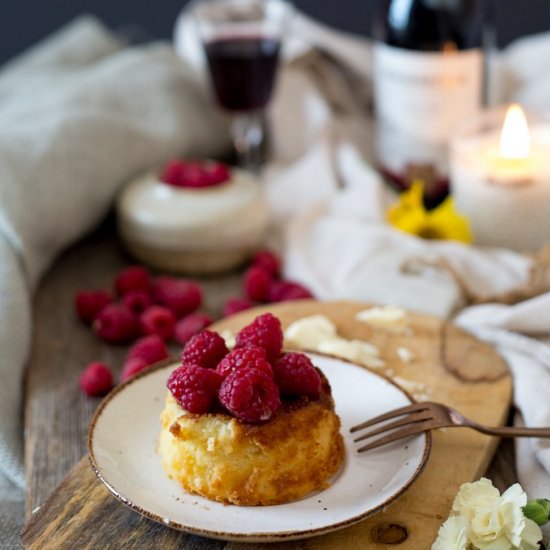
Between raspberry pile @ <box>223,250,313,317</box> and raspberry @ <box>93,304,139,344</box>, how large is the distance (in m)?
0.17

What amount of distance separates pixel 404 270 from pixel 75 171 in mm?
709

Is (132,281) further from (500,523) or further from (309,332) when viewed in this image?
(500,523)

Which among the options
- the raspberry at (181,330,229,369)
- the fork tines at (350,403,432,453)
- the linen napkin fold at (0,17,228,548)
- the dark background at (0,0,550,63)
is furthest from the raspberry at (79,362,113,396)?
the dark background at (0,0,550,63)

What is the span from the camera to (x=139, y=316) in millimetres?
1674

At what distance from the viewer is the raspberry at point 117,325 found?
1605 mm

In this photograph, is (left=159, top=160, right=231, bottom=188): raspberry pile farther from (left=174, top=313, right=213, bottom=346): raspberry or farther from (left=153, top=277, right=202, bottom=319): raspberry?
(left=174, top=313, right=213, bottom=346): raspberry

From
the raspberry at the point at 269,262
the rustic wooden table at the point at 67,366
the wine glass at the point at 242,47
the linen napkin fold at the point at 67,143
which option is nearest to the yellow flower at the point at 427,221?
the raspberry at the point at 269,262

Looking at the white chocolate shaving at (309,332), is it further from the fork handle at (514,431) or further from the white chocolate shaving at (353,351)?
the fork handle at (514,431)

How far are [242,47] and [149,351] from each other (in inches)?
34.9

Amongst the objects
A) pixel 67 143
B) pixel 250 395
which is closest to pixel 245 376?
pixel 250 395

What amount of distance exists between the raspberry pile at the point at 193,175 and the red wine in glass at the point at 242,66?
244mm

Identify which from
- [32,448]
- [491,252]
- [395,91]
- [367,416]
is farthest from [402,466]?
[395,91]

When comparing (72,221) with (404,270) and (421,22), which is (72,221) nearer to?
(404,270)

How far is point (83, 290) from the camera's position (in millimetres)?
1859
